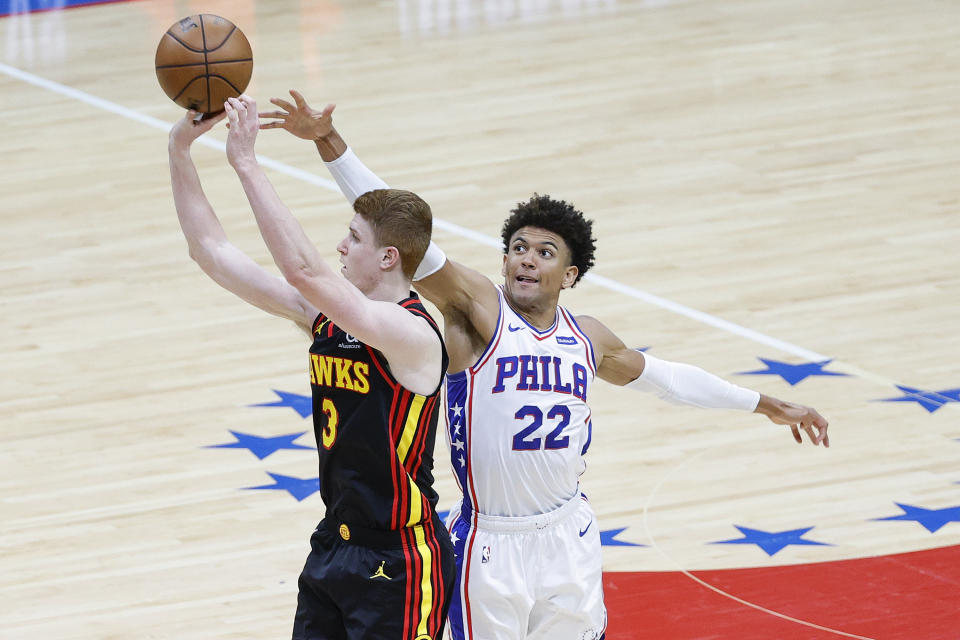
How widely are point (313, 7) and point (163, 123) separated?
5013mm

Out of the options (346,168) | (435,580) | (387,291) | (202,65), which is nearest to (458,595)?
(435,580)

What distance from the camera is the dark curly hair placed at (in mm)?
5504

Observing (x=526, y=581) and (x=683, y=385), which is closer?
(x=526, y=581)

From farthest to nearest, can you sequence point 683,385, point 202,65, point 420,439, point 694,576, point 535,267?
point 694,576 → point 683,385 → point 535,267 → point 202,65 → point 420,439

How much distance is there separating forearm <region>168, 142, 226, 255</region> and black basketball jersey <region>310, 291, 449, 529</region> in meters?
0.51

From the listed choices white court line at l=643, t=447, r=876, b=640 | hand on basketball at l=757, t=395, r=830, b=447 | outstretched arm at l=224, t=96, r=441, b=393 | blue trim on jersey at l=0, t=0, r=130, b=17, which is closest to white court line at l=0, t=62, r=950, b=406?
white court line at l=643, t=447, r=876, b=640

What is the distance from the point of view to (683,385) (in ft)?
19.0

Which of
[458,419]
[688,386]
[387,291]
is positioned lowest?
[688,386]

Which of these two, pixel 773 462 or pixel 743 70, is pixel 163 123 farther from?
pixel 773 462

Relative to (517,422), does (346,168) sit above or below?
above

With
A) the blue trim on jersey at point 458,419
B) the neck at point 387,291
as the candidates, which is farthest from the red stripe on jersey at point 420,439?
the blue trim on jersey at point 458,419

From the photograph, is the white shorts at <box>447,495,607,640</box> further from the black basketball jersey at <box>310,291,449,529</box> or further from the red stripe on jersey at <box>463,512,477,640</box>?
the black basketball jersey at <box>310,291,449,529</box>

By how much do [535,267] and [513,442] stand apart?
616mm

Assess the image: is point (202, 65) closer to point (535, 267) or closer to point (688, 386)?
point (535, 267)
